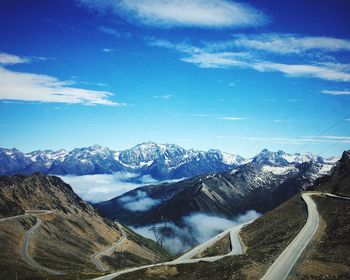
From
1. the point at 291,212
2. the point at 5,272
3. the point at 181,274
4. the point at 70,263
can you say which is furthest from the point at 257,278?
the point at 70,263

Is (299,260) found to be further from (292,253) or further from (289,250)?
(289,250)

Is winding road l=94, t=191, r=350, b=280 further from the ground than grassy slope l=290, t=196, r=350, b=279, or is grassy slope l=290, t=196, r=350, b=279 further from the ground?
grassy slope l=290, t=196, r=350, b=279

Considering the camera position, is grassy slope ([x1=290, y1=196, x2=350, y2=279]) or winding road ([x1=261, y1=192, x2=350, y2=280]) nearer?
grassy slope ([x1=290, y1=196, x2=350, y2=279])

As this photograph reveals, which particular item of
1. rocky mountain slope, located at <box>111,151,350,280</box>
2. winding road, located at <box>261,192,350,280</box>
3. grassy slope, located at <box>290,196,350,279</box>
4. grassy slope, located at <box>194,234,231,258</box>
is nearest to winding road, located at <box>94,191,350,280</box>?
winding road, located at <box>261,192,350,280</box>

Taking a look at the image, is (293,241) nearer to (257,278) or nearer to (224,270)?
(224,270)

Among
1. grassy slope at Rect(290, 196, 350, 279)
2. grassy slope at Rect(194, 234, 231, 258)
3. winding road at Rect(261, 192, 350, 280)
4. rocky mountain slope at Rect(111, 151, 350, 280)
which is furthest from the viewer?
grassy slope at Rect(194, 234, 231, 258)

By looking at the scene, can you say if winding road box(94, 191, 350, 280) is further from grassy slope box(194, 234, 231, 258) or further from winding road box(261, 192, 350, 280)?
grassy slope box(194, 234, 231, 258)

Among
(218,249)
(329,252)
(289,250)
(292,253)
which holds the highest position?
(329,252)

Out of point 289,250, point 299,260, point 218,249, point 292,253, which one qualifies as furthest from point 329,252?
point 218,249

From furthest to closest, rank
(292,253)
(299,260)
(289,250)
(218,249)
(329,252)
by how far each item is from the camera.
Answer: (218,249) < (289,250) < (292,253) < (329,252) < (299,260)

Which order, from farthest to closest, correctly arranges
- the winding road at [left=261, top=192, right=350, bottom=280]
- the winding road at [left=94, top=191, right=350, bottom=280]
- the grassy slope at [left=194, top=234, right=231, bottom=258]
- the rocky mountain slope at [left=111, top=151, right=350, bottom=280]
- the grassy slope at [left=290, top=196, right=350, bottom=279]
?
1. the grassy slope at [left=194, top=234, right=231, bottom=258]
2. the winding road at [left=94, top=191, right=350, bottom=280]
3. the rocky mountain slope at [left=111, top=151, right=350, bottom=280]
4. the winding road at [left=261, top=192, right=350, bottom=280]
5. the grassy slope at [left=290, top=196, right=350, bottom=279]

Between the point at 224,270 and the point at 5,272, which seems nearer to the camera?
the point at 224,270
